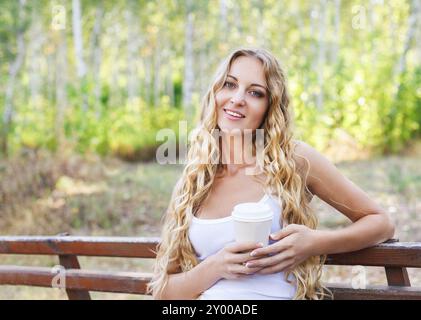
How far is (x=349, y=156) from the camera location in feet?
33.4

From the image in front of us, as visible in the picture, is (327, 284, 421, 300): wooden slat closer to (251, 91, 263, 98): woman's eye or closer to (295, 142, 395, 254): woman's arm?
(295, 142, 395, 254): woman's arm

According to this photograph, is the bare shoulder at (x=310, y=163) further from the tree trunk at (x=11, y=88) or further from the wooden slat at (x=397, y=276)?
the tree trunk at (x=11, y=88)

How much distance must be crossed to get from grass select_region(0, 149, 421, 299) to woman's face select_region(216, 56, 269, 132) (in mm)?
3181

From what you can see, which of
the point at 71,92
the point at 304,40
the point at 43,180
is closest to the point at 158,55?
the point at 304,40

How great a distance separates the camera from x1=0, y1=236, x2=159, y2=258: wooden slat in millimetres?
2303

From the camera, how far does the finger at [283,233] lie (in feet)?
5.52

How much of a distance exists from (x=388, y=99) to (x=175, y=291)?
928 centimetres

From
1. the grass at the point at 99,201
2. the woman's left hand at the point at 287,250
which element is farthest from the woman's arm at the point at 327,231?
the grass at the point at 99,201

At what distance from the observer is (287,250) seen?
168 centimetres

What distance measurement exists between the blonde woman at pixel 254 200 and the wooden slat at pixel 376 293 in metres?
0.05

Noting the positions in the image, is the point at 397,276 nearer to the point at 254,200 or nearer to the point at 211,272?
the point at 254,200

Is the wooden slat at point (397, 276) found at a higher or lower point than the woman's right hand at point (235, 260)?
lower

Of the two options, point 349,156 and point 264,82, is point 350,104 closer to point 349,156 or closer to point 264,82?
point 349,156
